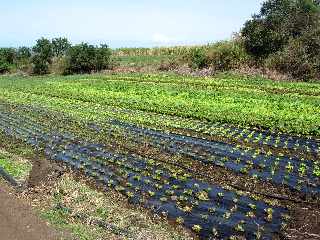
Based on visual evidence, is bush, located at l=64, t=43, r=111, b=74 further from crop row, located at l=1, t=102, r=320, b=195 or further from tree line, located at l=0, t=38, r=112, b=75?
crop row, located at l=1, t=102, r=320, b=195

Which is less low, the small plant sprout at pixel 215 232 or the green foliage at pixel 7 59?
the green foliage at pixel 7 59

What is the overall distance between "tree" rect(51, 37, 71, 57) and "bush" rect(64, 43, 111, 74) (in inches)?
315

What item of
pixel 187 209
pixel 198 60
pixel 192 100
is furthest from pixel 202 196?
pixel 198 60

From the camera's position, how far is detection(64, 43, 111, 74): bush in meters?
52.4

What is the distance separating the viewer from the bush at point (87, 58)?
172 ft

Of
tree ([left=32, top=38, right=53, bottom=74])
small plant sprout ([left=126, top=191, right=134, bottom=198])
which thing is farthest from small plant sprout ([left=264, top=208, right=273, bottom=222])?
tree ([left=32, top=38, right=53, bottom=74])

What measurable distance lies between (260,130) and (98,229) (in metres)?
11.1

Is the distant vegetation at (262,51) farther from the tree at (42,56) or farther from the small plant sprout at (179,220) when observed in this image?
the small plant sprout at (179,220)

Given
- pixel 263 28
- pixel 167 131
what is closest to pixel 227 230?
pixel 167 131

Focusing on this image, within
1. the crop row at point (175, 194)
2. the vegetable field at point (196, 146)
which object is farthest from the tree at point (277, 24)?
the crop row at point (175, 194)

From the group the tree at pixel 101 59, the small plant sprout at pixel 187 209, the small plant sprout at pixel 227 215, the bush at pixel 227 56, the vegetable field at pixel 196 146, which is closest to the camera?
the small plant sprout at pixel 227 215

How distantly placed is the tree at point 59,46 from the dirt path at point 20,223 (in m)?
50.9

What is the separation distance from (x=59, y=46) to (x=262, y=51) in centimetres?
2996

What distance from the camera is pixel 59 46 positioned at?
61844 mm
